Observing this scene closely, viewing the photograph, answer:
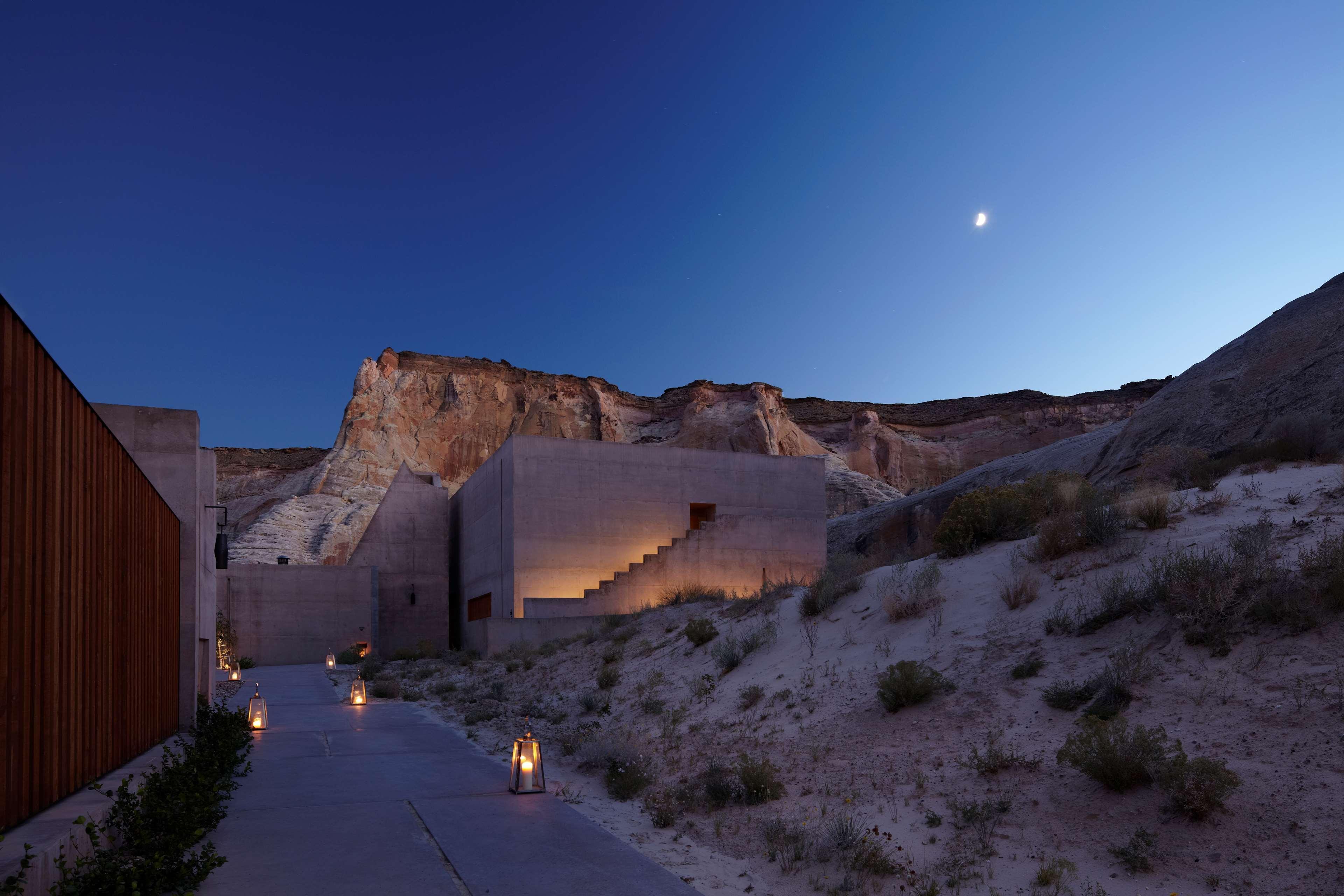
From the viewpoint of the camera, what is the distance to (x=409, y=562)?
35.4 metres

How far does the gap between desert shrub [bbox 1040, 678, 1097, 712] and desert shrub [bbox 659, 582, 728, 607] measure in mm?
11251

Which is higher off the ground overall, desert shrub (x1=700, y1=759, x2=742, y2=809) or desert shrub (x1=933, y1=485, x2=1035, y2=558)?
desert shrub (x1=933, y1=485, x2=1035, y2=558)

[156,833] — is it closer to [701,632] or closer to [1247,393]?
[701,632]

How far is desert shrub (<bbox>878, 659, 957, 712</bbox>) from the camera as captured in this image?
7.66 meters

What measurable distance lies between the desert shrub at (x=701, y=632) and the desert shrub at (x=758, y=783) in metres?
6.01

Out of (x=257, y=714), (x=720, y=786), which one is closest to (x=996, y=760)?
(x=720, y=786)

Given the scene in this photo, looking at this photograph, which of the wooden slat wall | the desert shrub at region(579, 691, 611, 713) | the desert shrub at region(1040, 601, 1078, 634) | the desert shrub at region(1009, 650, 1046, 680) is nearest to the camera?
the wooden slat wall

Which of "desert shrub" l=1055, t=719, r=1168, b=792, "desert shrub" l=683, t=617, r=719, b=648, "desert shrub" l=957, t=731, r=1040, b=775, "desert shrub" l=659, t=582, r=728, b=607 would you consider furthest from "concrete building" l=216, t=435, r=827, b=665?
"desert shrub" l=1055, t=719, r=1168, b=792

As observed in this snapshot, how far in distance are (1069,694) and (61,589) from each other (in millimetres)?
7354

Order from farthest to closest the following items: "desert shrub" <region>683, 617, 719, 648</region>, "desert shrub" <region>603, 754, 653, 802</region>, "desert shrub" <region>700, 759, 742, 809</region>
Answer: "desert shrub" <region>683, 617, 719, 648</region>, "desert shrub" <region>603, 754, 653, 802</region>, "desert shrub" <region>700, 759, 742, 809</region>

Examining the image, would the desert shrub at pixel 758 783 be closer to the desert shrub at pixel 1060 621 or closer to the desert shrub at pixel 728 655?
the desert shrub at pixel 1060 621

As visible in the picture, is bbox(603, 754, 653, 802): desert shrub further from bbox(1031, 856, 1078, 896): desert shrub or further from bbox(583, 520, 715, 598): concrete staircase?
bbox(583, 520, 715, 598): concrete staircase

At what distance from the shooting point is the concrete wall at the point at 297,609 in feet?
104

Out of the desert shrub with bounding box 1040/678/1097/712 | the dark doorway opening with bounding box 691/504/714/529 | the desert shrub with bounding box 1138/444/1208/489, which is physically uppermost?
the desert shrub with bounding box 1138/444/1208/489
